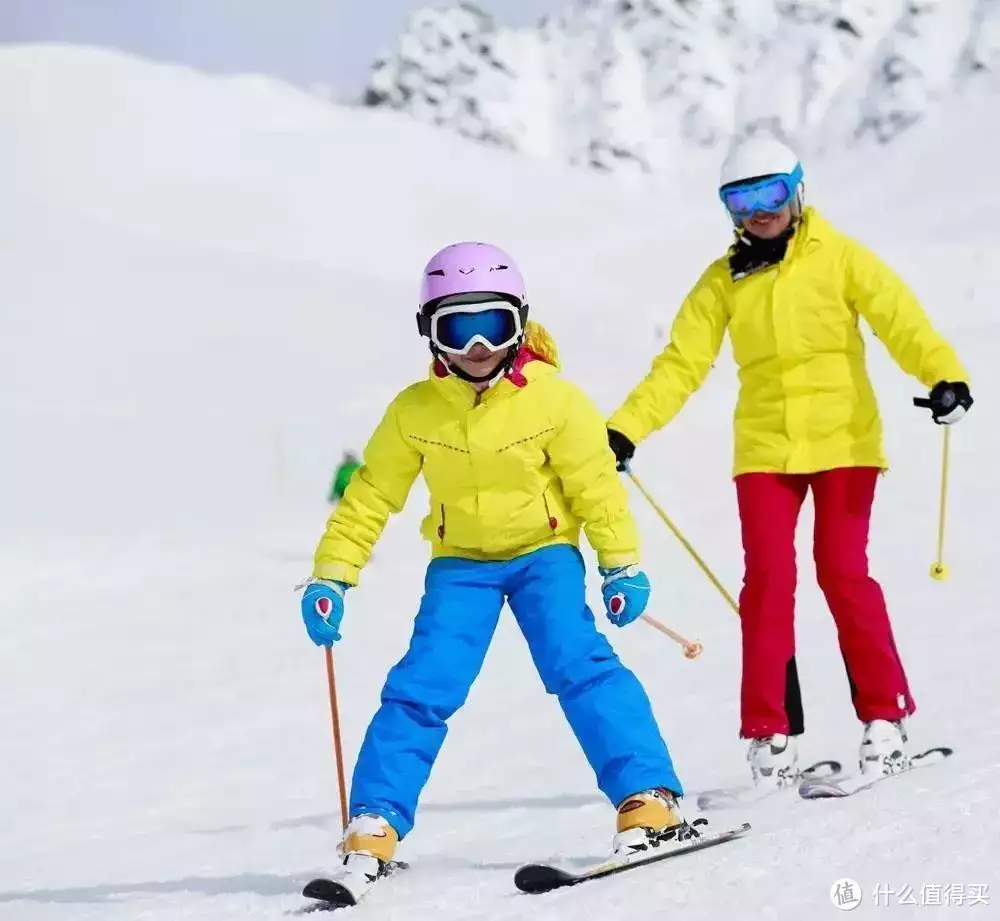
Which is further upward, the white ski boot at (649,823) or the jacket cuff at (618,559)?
the jacket cuff at (618,559)

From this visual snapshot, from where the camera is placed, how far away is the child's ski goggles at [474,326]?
3996mm

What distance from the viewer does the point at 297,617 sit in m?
11.2

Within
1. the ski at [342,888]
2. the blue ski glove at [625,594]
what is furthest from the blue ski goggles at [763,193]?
the ski at [342,888]

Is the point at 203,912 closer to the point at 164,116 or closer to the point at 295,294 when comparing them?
the point at 295,294

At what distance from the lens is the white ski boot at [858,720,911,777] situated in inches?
189

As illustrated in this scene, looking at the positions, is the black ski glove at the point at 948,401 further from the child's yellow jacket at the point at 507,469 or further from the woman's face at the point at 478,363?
the woman's face at the point at 478,363

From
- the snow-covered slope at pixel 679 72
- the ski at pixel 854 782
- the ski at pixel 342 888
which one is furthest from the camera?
the snow-covered slope at pixel 679 72

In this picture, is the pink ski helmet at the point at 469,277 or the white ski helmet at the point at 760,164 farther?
the white ski helmet at the point at 760,164

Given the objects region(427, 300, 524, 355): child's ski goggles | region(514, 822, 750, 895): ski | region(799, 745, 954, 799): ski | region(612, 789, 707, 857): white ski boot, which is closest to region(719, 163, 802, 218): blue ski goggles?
region(427, 300, 524, 355): child's ski goggles

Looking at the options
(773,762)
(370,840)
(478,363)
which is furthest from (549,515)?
(773,762)

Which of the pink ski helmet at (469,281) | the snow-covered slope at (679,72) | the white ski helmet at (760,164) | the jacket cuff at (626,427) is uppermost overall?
the snow-covered slope at (679,72)

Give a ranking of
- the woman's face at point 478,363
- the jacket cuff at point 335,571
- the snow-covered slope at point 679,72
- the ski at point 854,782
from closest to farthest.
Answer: the woman's face at point 478,363
the jacket cuff at point 335,571
the ski at point 854,782
the snow-covered slope at point 679,72

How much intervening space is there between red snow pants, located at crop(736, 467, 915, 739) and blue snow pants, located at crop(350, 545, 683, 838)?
1.08 m

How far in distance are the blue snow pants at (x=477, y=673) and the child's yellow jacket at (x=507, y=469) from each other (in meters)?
0.09
